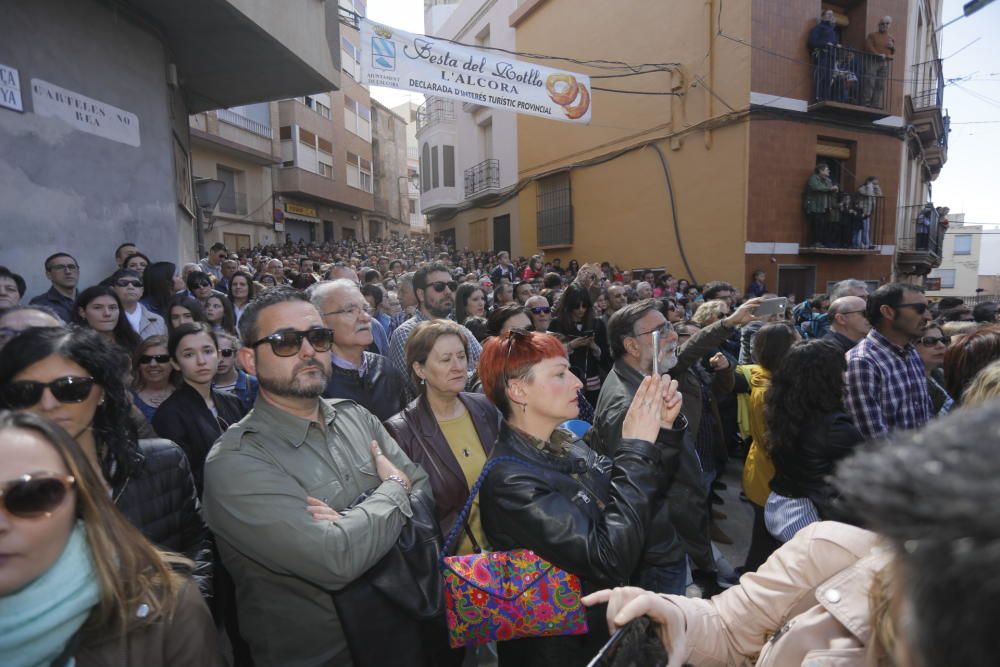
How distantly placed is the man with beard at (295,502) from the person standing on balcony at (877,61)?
14.6m

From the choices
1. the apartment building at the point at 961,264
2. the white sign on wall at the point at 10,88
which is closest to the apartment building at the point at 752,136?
the white sign on wall at the point at 10,88

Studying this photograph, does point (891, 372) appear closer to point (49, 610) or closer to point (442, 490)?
point (442, 490)

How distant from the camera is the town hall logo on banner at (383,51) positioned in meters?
7.11

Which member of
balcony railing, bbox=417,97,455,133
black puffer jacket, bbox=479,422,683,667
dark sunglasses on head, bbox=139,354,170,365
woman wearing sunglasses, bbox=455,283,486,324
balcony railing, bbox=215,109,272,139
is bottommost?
black puffer jacket, bbox=479,422,683,667

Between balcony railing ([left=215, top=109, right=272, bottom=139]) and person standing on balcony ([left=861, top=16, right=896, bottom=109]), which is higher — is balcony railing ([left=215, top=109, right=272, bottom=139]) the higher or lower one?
the higher one

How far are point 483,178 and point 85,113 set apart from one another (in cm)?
1654

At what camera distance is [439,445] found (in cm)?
259

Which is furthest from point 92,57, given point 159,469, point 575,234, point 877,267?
point 877,267

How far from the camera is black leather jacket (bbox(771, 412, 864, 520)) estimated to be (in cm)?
260

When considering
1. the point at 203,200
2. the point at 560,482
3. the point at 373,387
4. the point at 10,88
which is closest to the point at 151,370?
the point at 373,387

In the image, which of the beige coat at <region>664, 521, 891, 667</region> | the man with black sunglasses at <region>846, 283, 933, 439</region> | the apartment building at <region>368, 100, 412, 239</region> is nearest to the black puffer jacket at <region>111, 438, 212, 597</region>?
the beige coat at <region>664, 521, 891, 667</region>

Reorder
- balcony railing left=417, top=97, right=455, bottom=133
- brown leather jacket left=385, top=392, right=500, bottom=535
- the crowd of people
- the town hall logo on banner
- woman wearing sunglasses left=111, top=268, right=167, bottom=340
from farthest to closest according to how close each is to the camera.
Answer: balcony railing left=417, top=97, right=455, bottom=133
the town hall logo on banner
woman wearing sunglasses left=111, top=268, right=167, bottom=340
brown leather jacket left=385, top=392, right=500, bottom=535
the crowd of people

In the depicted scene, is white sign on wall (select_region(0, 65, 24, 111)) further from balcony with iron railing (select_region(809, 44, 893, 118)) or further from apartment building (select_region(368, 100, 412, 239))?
apartment building (select_region(368, 100, 412, 239))

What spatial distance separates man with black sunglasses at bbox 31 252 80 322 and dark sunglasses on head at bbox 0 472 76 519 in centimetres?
384
